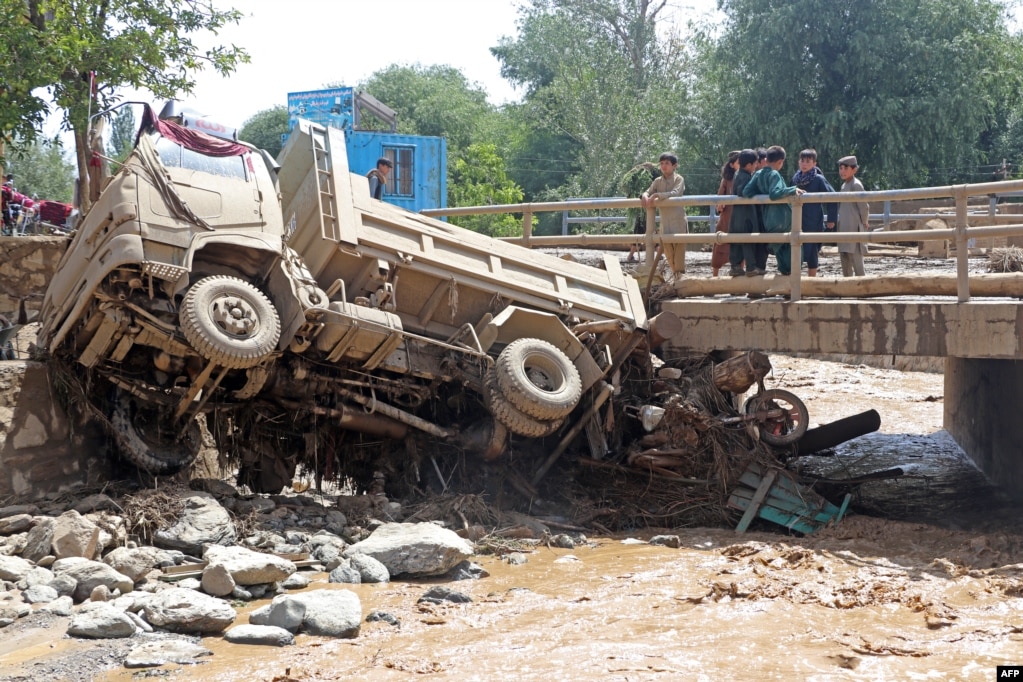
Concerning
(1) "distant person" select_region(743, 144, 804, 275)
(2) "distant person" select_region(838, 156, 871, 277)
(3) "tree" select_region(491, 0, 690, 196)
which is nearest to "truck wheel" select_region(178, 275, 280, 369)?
(1) "distant person" select_region(743, 144, 804, 275)

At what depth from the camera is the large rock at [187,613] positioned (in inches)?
265

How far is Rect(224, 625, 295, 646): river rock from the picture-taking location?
6621 mm

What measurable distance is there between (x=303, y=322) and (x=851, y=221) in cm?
611

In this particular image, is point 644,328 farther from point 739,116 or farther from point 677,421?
point 739,116

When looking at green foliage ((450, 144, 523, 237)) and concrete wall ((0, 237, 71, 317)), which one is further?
green foliage ((450, 144, 523, 237))

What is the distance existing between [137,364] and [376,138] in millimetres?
18398

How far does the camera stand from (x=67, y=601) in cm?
704

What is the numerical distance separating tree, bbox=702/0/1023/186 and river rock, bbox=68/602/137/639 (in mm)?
21915

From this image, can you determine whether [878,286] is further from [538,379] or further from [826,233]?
[538,379]

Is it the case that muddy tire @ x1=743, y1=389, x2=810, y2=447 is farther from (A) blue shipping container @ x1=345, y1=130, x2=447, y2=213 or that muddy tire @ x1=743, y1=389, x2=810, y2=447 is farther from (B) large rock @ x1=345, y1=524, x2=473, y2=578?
(A) blue shipping container @ x1=345, y1=130, x2=447, y2=213

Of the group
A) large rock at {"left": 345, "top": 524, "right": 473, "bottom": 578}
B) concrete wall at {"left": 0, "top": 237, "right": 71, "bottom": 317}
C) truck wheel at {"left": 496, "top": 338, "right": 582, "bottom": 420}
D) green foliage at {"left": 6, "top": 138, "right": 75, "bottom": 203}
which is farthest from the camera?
green foliage at {"left": 6, "top": 138, "right": 75, "bottom": 203}

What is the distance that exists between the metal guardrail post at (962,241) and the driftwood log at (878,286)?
42cm

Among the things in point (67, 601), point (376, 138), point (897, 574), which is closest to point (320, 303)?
point (67, 601)

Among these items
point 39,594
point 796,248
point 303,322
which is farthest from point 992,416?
point 39,594
